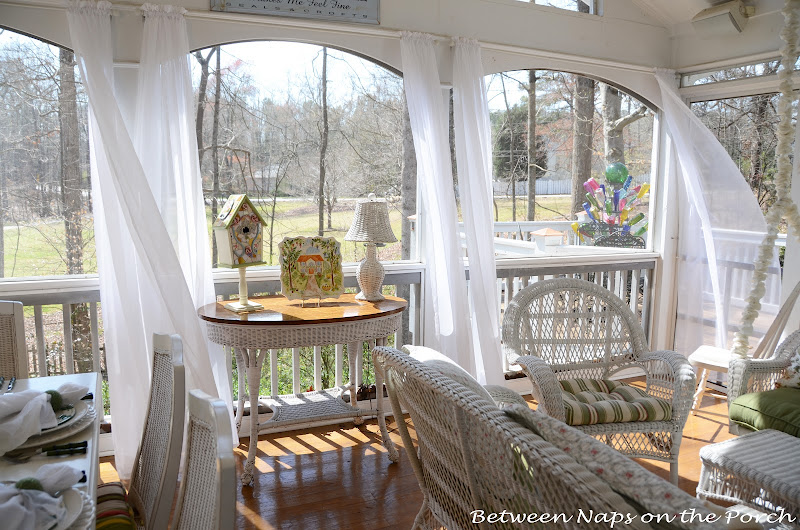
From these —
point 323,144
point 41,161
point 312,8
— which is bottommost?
point 41,161

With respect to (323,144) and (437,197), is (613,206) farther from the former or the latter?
(323,144)

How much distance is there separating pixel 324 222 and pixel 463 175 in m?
0.84

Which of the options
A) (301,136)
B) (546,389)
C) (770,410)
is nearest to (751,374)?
(770,410)

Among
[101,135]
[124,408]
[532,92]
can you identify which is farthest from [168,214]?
[532,92]

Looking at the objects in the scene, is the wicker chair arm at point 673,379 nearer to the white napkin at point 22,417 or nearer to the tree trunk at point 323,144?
the tree trunk at point 323,144

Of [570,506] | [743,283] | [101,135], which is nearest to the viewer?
[570,506]

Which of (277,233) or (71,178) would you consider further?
(277,233)

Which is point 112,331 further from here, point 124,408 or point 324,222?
point 324,222

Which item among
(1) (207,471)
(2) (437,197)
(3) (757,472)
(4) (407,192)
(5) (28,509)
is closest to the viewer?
(5) (28,509)

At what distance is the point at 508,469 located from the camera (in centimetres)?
142

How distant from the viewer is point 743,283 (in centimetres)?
419

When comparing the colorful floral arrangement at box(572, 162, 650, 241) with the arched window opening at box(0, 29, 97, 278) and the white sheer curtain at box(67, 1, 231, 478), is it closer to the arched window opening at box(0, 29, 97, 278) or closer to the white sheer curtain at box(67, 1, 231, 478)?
the white sheer curtain at box(67, 1, 231, 478)

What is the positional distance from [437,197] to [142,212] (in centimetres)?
153

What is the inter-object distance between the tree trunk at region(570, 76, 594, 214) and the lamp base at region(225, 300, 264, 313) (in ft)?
7.76
